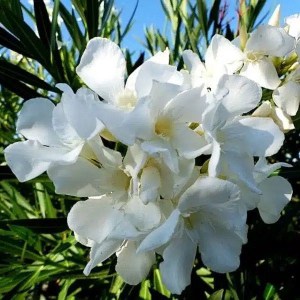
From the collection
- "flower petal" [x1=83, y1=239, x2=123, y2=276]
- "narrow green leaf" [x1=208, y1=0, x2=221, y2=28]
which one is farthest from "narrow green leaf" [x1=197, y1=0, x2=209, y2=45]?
"flower petal" [x1=83, y1=239, x2=123, y2=276]

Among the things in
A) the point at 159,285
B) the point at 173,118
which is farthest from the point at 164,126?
the point at 159,285

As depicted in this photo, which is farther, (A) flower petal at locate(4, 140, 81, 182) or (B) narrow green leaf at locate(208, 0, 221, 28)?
(B) narrow green leaf at locate(208, 0, 221, 28)

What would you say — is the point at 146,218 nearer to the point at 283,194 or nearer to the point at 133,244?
the point at 133,244

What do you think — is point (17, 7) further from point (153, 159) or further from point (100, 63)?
point (153, 159)

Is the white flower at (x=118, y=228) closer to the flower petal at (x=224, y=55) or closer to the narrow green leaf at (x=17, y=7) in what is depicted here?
the flower petal at (x=224, y=55)

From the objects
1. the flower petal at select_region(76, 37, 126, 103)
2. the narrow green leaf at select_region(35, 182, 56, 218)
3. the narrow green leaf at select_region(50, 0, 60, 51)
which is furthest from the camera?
the narrow green leaf at select_region(35, 182, 56, 218)

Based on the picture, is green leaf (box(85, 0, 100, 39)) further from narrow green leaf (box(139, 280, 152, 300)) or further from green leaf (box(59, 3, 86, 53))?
narrow green leaf (box(139, 280, 152, 300))
